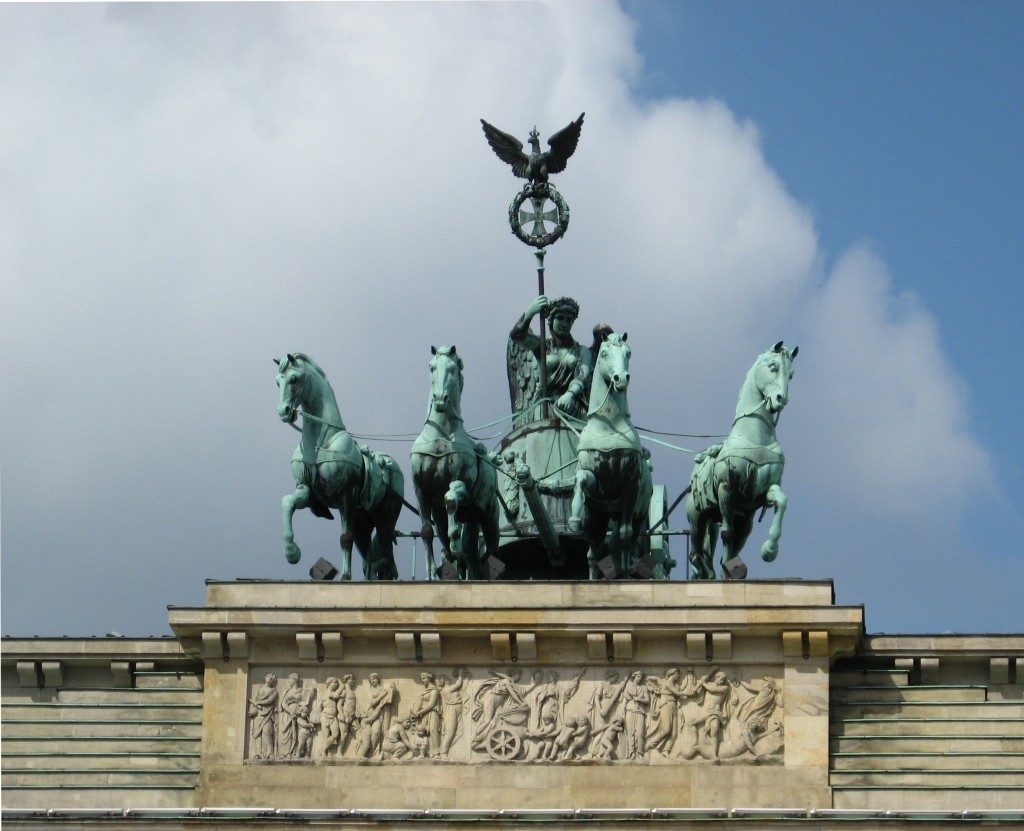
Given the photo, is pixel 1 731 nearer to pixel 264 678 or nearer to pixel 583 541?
pixel 264 678

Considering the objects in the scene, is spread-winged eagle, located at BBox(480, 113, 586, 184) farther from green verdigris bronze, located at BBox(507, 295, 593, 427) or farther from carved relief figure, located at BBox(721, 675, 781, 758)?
carved relief figure, located at BBox(721, 675, 781, 758)

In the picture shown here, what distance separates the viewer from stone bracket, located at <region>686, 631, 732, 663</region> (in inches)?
1759

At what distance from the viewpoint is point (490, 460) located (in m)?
47.6

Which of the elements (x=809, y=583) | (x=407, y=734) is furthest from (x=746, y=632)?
(x=407, y=734)

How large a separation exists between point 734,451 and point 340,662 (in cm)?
522

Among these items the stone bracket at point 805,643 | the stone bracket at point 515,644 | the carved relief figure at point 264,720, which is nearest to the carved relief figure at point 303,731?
the carved relief figure at point 264,720

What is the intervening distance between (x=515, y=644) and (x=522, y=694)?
1.89ft

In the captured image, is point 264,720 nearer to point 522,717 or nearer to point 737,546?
point 522,717

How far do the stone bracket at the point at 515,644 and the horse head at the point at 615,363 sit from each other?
319cm

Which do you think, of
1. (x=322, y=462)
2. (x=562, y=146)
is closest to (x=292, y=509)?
(x=322, y=462)

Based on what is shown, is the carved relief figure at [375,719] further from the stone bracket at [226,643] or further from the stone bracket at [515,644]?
the stone bracket at [226,643]

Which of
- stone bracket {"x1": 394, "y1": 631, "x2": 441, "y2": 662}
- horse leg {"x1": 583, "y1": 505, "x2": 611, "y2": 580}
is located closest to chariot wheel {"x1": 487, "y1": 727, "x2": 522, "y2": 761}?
stone bracket {"x1": 394, "y1": 631, "x2": 441, "y2": 662}

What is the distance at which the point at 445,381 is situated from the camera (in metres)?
46.1

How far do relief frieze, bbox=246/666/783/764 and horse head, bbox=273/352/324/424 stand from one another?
3.37 m
